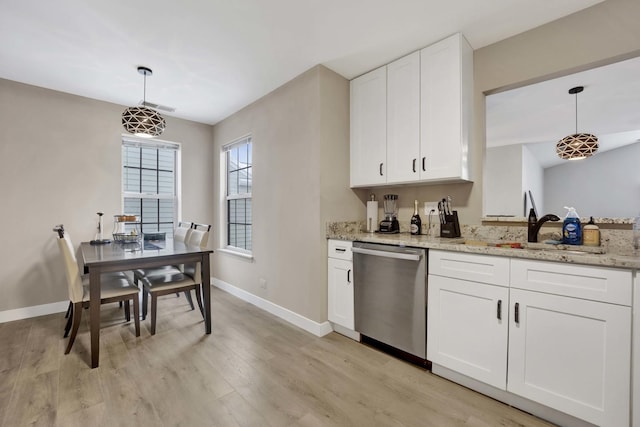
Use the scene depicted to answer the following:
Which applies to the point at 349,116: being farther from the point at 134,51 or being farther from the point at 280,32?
the point at 134,51

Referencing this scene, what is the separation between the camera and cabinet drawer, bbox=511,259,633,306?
133 centimetres

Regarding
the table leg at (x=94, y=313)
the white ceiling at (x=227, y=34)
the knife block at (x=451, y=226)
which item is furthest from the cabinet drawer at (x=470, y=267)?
the table leg at (x=94, y=313)

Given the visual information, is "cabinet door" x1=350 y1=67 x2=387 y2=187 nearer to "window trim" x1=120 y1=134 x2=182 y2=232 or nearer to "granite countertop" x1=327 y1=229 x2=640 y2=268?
"granite countertop" x1=327 y1=229 x2=640 y2=268

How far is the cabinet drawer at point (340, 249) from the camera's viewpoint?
8.20ft

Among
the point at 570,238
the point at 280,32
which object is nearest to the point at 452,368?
the point at 570,238

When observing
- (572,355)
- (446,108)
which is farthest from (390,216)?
(572,355)

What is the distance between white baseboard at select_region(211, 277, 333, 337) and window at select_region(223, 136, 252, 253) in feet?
1.87

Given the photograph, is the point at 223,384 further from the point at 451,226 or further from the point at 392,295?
the point at 451,226

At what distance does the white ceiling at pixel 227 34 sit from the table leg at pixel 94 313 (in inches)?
72.6

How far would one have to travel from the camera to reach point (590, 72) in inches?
74.2

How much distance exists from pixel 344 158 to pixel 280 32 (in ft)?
4.02

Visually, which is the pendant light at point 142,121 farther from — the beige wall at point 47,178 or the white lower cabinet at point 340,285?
the white lower cabinet at point 340,285

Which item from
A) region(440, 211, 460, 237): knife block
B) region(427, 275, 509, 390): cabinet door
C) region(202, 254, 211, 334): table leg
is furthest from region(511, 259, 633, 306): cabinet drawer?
region(202, 254, 211, 334): table leg

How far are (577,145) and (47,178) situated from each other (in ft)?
16.4
